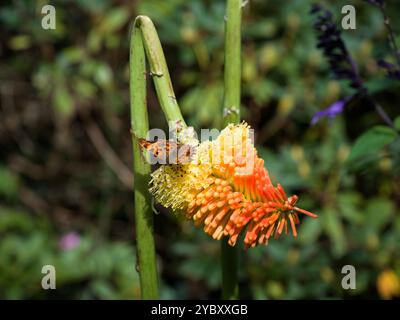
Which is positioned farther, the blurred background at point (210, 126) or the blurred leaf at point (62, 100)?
the blurred leaf at point (62, 100)

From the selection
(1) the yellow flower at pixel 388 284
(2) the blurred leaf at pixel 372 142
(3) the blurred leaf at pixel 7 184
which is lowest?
(1) the yellow flower at pixel 388 284

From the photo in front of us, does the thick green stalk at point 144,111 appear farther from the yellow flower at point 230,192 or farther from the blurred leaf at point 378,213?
the blurred leaf at point 378,213

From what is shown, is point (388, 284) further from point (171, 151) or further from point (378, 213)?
point (171, 151)

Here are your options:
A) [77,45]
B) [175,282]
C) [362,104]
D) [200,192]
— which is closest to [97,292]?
[175,282]

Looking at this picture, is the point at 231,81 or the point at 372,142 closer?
the point at 231,81

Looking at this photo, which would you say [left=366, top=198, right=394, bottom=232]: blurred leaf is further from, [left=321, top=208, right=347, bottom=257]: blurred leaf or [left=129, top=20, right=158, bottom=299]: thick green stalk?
[left=129, top=20, right=158, bottom=299]: thick green stalk

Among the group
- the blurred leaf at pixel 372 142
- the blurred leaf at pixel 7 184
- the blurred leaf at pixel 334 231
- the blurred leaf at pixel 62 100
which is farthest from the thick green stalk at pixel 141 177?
the blurred leaf at pixel 7 184

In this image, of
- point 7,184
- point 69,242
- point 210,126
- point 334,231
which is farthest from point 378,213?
point 7,184
